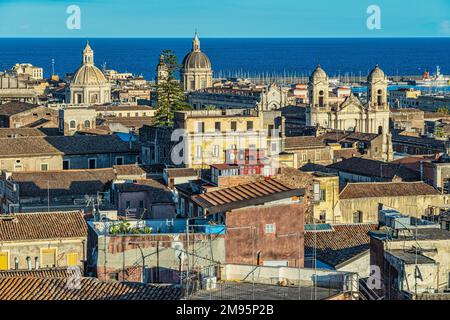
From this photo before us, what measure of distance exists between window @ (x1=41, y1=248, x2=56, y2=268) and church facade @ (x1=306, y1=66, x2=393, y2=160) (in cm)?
4584

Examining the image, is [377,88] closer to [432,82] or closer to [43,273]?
[43,273]

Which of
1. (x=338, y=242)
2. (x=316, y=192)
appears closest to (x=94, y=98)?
(x=316, y=192)

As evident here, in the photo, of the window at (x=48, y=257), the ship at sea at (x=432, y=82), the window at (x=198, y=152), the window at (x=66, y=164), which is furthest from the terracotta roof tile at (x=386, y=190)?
the ship at sea at (x=432, y=82)

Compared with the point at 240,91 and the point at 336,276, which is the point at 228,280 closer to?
the point at 336,276

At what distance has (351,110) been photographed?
7438 cm

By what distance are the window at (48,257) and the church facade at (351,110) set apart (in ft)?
150

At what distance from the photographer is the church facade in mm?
72938

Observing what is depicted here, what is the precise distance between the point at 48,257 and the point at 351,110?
49967 millimetres

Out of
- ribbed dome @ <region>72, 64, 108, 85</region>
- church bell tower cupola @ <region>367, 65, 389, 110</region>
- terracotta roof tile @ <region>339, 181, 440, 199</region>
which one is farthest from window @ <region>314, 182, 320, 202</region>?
ribbed dome @ <region>72, 64, 108, 85</region>

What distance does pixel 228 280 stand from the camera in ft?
58.4

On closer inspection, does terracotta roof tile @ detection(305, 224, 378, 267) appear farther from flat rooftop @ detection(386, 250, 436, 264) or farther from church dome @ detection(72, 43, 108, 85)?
church dome @ detection(72, 43, 108, 85)

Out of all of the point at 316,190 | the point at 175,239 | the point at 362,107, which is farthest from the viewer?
the point at 362,107
